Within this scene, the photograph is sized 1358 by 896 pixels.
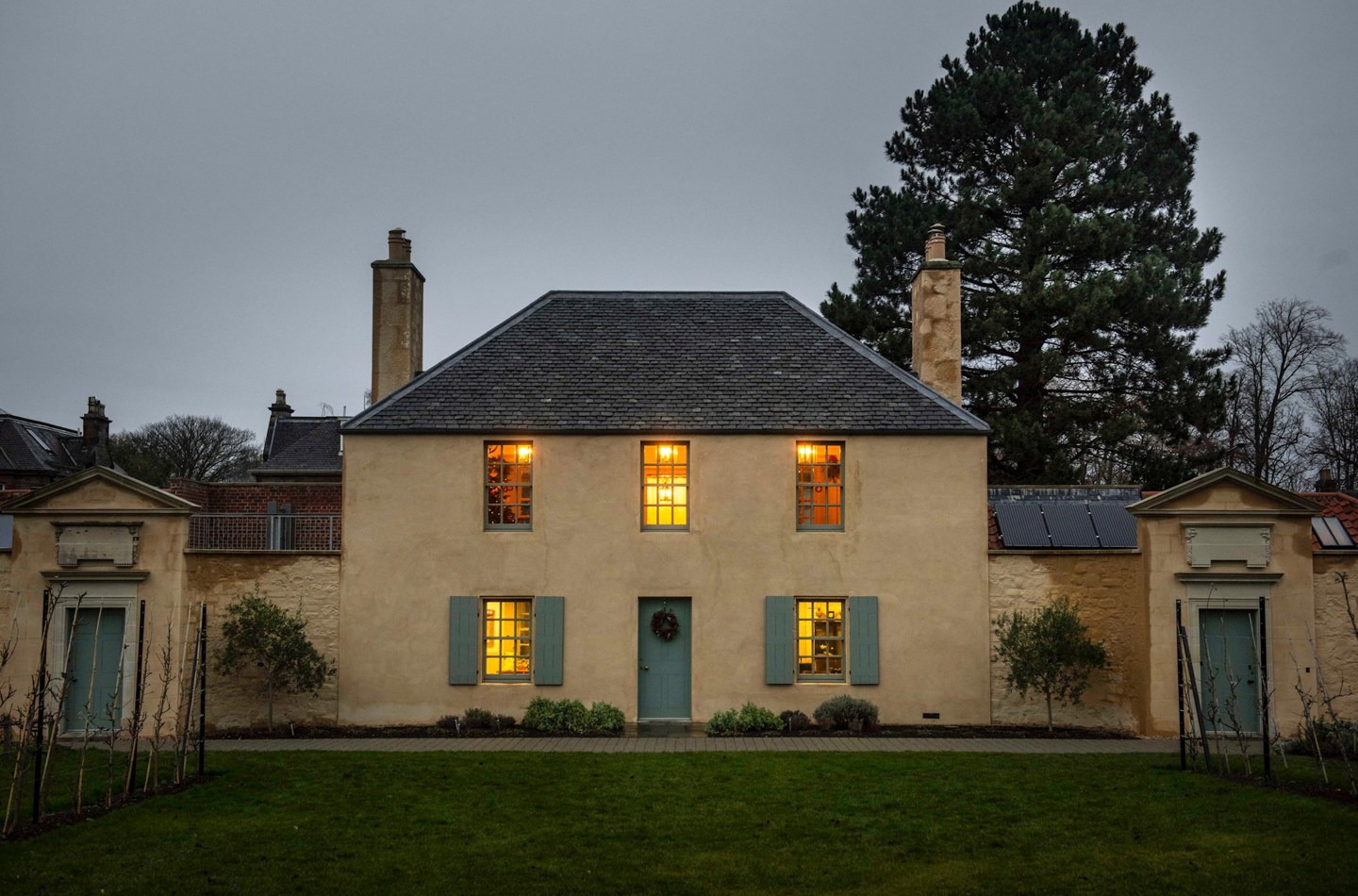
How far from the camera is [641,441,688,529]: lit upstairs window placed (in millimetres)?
16375

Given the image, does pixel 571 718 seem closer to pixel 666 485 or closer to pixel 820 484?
pixel 666 485

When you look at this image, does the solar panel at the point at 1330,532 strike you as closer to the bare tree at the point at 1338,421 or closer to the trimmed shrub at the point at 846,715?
the trimmed shrub at the point at 846,715

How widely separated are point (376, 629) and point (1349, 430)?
3592 centimetres

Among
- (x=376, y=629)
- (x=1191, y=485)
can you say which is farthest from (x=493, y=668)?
(x=1191, y=485)

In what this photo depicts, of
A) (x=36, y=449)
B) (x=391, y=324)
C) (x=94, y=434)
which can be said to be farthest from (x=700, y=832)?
(x=36, y=449)

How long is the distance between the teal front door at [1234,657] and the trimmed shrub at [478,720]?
37.2 ft

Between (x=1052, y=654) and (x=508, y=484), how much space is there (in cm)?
926

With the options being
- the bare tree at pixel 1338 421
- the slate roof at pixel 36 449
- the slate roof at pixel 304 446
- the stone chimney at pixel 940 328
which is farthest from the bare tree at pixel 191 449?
the bare tree at pixel 1338 421

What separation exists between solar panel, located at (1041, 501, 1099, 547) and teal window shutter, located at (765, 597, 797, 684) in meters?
4.86

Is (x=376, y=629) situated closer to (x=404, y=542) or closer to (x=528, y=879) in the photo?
(x=404, y=542)

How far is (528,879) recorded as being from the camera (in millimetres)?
8156

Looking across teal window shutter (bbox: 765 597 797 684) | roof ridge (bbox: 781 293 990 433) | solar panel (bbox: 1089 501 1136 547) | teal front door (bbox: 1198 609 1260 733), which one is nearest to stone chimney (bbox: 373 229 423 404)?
roof ridge (bbox: 781 293 990 433)

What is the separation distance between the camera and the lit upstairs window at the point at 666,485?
16375 mm

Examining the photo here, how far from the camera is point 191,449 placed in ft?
163
